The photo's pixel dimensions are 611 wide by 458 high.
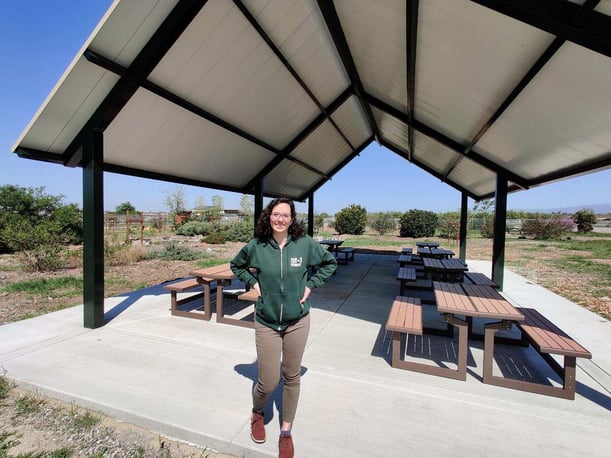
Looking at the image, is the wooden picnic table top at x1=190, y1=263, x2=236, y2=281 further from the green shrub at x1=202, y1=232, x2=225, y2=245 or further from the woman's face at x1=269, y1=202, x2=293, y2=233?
the green shrub at x1=202, y1=232, x2=225, y2=245

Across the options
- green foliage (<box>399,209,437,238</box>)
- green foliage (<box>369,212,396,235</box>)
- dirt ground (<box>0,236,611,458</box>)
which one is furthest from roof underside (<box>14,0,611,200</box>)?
green foliage (<box>369,212,396,235</box>)

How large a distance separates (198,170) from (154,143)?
5.20ft

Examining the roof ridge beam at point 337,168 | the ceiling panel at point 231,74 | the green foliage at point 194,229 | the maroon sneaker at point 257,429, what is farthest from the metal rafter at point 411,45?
the green foliage at point 194,229

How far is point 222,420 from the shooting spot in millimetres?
2514

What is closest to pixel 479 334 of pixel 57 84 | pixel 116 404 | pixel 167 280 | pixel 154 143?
pixel 116 404

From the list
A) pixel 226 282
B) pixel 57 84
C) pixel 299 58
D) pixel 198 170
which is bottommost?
pixel 226 282

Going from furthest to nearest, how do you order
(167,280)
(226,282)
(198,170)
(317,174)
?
1. (317,174)
2. (167,280)
3. (198,170)
4. (226,282)

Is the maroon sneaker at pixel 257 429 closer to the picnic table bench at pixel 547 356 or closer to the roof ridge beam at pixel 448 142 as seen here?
the picnic table bench at pixel 547 356

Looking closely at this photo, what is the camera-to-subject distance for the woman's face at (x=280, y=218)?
220cm

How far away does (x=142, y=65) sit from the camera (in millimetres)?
3900

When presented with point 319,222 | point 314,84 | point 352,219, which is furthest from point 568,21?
point 319,222

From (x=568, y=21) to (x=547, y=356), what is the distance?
330 cm

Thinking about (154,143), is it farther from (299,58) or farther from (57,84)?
(299,58)

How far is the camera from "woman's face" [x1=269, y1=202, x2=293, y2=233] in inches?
86.6
